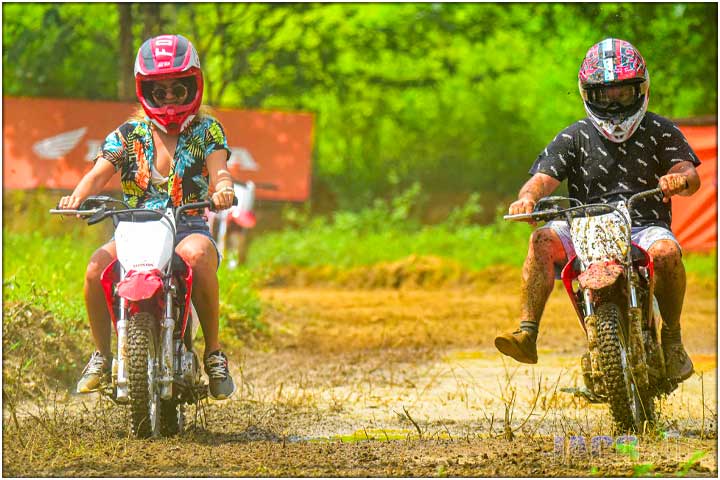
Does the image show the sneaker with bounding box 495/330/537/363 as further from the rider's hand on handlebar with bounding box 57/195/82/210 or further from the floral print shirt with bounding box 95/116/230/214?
the rider's hand on handlebar with bounding box 57/195/82/210

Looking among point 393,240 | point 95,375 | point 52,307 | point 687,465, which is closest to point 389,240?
point 393,240

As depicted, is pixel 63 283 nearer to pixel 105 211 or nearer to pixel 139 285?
pixel 105 211

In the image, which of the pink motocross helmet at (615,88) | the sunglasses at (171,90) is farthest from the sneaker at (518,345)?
the sunglasses at (171,90)

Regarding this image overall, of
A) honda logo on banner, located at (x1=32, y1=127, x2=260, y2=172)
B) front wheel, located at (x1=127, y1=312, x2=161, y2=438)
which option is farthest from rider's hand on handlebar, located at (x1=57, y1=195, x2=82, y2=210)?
honda logo on banner, located at (x1=32, y1=127, x2=260, y2=172)

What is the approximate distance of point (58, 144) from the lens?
1661cm

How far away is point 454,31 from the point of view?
20.9 m

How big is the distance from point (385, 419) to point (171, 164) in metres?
1.85

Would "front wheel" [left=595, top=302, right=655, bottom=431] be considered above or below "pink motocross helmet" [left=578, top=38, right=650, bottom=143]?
below

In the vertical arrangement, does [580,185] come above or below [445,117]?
below

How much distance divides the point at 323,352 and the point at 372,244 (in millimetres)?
10017

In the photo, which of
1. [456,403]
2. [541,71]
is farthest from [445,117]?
[456,403]

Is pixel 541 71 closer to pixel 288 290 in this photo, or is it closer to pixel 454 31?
pixel 454 31

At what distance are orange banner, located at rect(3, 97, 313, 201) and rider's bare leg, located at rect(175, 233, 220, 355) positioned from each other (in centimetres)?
990

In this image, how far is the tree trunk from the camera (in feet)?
57.1
